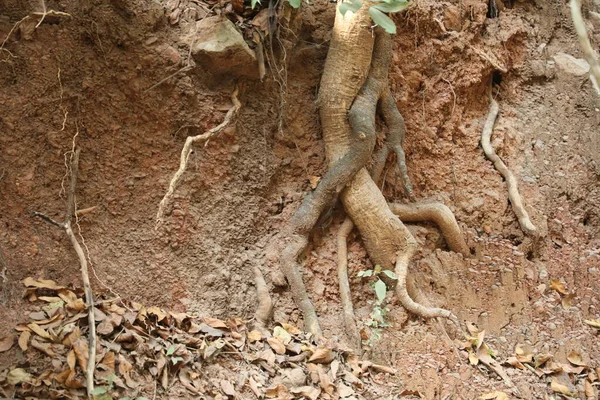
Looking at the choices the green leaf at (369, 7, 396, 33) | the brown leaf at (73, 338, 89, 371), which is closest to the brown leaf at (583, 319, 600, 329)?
the green leaf at (369, 7, 396, 33)

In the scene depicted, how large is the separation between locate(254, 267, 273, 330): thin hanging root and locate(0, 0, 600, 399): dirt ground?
65 millimetres

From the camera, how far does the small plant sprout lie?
3.44m

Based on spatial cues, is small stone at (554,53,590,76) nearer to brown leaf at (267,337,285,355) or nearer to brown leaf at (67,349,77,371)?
brown leaf at (267,337,285,355)

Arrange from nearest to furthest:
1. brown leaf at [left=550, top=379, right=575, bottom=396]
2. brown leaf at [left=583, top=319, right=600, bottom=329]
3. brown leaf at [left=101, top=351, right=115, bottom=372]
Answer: brown leaf at [left=101, top=351, right=115, bottom=372]
brown leaf at [left=550, top=379, right=575, bottom=396]
brown leaf at [left=583, top=319, right=600, bottom=329]

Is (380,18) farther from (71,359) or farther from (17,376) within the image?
(17,376)

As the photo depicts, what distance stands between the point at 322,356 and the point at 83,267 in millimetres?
1327

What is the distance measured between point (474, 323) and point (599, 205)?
4.87 feet

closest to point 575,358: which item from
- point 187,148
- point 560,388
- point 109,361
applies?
point 560,388

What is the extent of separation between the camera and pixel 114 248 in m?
3.30

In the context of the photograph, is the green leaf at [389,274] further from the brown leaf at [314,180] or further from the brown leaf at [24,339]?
the brown leaf at [24,339]

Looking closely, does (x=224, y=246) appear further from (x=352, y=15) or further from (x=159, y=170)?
(x=352, y=15)

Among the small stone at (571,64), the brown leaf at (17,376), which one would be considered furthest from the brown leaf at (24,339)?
the small stone at (571,64)

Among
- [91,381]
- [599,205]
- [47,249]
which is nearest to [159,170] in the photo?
[47,249]

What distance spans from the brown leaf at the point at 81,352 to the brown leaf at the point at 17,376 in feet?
0.67
